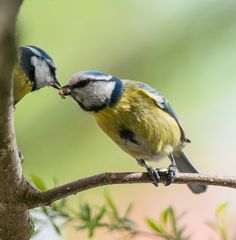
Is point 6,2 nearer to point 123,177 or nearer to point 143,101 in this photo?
point 123,177

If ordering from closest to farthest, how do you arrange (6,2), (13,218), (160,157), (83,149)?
1. (6,2)
2. (13,218)
3. (160,157)
4. (83,149)

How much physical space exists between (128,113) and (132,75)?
36 centimetres

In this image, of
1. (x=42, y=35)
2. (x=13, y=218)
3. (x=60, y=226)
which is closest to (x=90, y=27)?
(x=42, y=35)

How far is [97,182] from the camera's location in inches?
20.9

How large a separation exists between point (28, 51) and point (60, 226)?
483 millimetres

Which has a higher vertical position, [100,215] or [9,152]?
[9,152]

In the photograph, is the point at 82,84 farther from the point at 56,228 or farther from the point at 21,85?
the point at 56,228

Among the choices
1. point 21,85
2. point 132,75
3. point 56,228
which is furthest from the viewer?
point 132,75

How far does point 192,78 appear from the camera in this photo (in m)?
1.30

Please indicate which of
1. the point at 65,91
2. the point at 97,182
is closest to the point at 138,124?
the point at 65,91

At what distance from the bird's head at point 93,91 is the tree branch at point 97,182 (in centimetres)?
30

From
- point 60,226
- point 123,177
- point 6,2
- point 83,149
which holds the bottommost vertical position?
point 83,149

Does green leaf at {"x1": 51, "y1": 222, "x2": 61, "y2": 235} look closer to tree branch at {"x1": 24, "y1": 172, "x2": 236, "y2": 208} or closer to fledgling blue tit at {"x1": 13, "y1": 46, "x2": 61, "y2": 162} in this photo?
tree branch at {"x1": 24, "y1": 172, "x2": 236, "y2": 208}

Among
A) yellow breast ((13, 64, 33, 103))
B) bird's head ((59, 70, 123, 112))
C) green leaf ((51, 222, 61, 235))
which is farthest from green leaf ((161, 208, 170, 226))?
yellow breast ((13, 64, 33, 103))
